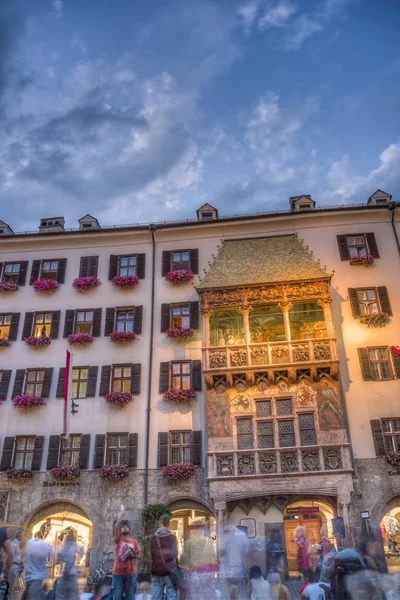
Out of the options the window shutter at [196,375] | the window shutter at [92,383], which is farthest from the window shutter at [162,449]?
the window shutter at [92,383]

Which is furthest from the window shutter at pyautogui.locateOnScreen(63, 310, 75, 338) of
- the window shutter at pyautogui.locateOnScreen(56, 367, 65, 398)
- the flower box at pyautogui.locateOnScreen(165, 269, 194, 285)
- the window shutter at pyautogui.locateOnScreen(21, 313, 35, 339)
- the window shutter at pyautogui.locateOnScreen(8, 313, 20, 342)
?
the flower box at pyautogui.locateOnScreen(165, 269, 194, 285)

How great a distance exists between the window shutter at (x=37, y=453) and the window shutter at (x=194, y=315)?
9.80 meters

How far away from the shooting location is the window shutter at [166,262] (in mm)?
29250

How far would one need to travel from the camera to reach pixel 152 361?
2678cm

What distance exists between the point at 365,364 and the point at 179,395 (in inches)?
377

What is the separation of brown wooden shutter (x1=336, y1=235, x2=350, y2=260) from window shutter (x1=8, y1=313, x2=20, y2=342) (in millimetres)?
19037

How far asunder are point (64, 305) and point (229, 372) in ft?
35.6

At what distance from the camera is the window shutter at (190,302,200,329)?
27.3 metres

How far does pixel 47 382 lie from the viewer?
26.8 metres

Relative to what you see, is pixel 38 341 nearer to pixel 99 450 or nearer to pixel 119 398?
pixel 119 398

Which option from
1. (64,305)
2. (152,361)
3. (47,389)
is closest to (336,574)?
(152,361)

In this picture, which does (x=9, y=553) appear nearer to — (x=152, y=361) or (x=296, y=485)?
(x=296, y=485)

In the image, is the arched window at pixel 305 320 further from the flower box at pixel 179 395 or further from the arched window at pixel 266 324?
the flower box at pixel 179 395

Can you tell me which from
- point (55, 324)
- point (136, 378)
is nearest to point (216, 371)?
point (136, 378)
